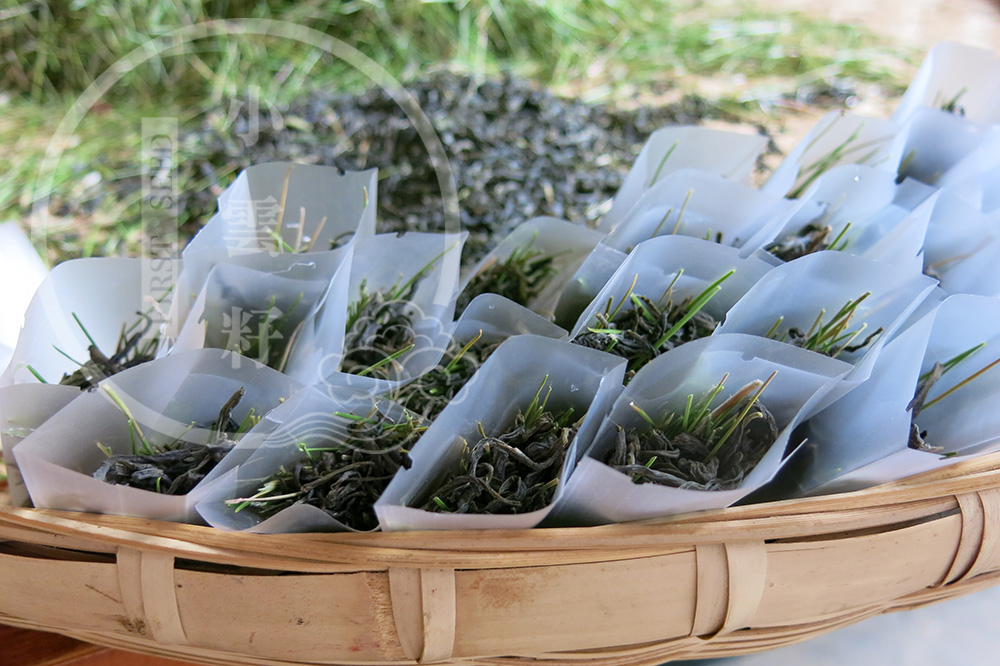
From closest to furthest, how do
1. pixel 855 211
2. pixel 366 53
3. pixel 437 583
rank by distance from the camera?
1. pixel 437 583
2. pixel 855 211
3. pixel 366 53

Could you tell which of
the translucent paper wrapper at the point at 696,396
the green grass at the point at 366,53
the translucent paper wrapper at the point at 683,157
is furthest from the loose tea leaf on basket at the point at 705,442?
the green grass at the point at 366,53

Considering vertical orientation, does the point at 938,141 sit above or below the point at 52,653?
above

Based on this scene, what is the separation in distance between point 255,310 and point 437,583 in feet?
0.70

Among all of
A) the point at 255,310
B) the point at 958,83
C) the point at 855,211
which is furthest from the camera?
the point at 958,83

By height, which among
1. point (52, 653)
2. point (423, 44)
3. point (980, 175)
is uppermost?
point (423, 44)

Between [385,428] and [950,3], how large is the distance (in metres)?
1.52

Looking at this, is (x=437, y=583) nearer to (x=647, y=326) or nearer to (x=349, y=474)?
(x=349, y=474)

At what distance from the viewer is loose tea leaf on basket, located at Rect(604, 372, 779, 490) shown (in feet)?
1.39

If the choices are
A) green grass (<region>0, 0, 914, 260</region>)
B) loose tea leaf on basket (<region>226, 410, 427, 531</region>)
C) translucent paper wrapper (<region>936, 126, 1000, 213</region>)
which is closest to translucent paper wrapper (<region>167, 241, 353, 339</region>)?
loose tea leaf on basket (<region>226, 410, 427, 531</region>)

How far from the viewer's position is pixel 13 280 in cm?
51

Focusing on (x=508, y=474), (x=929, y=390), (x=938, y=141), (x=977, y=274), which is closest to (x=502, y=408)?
(x=508, y=474)

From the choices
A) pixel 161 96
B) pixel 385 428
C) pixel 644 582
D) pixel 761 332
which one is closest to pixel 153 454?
pixel 385 428

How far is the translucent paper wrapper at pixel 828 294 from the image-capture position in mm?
464

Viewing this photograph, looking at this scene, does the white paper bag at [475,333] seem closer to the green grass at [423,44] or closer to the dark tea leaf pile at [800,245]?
the dark tea leaf pile at [800,245]
